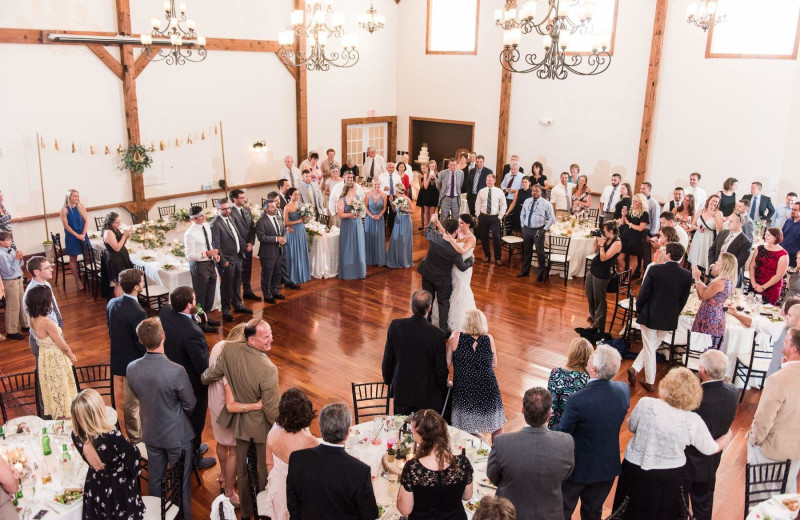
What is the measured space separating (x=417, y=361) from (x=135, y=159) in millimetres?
8151

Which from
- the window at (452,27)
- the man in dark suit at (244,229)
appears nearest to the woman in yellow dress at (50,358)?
the man in dark suit at (244,229)

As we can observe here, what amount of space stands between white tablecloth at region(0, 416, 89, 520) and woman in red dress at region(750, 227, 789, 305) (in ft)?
22.2

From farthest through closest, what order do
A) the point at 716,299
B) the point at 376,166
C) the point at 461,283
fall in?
the point at 376,166 → the point at 461,283 → the point at 716,299

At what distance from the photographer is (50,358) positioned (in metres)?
4.66

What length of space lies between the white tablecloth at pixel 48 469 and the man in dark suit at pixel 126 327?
70 cm

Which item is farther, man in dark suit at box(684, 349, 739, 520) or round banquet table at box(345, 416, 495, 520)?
man in dark suit at box(684, 349, 739, 520)

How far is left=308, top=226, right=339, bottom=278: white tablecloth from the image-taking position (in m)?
9.45

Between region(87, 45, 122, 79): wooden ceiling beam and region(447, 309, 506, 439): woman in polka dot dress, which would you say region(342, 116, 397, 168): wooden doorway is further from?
region(447, 309, 506, 439): woman in polka dot dress

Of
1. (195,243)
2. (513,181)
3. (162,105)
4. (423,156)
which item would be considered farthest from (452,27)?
(195,243)

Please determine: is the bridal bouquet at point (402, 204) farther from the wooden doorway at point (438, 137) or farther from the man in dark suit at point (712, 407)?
the man in dark suit at point (712, 407)

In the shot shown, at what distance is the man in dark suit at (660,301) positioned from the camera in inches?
233

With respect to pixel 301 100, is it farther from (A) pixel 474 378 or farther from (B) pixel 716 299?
(A) pixel 474 378

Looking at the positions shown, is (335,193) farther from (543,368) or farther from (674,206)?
(674,206)

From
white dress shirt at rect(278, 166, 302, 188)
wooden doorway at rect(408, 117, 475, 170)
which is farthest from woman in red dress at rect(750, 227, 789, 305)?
wooden doorway at rect(408, 117, 475, 170)
